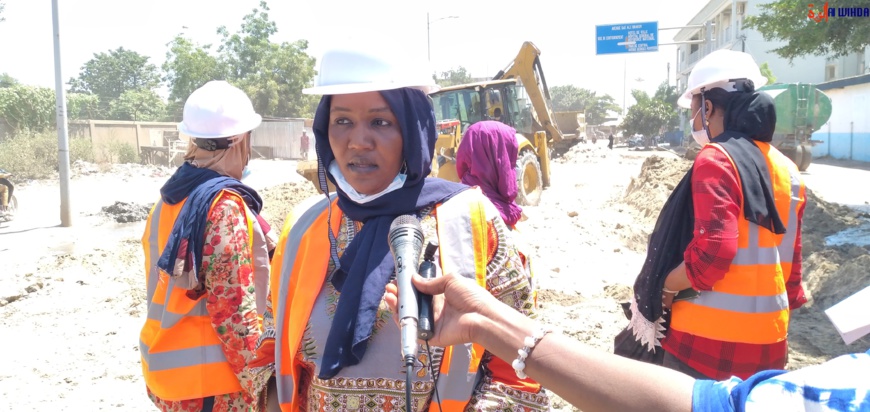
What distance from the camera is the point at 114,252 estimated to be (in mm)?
9711

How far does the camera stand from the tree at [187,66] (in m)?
41.9

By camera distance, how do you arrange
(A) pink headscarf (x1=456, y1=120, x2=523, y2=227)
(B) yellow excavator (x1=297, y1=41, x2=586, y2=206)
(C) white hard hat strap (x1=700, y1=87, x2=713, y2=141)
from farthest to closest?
(B) yellow excavator (x1=297, y1=41, x2=586, y2=206) → (A) pink headscarf (x1=456, y1=120, x2=523, y2=227) → (C) white hard hat strap (x1=700, y1=87, x2=713, y2=141)

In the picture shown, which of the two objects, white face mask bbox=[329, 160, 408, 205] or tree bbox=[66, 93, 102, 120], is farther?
tree bbox=[66, 93, 102, 120]

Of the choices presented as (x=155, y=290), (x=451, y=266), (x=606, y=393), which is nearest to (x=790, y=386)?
(x=606, y=393)

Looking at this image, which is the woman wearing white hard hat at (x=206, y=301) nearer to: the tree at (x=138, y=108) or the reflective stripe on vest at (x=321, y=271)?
the reflective stripe on vest at (x=321, y=271)

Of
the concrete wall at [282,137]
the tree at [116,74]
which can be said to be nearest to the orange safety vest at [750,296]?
the concrete wall at [282,137]

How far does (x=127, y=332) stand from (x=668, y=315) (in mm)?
5621

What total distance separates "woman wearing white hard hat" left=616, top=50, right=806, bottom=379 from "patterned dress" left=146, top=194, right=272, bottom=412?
168cm

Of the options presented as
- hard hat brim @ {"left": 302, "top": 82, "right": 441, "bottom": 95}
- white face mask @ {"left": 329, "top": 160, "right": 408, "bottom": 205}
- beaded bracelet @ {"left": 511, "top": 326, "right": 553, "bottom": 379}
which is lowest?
beaded bracelet @ {"left": 511, "top": 326, "right": 553, "bottom": 379}

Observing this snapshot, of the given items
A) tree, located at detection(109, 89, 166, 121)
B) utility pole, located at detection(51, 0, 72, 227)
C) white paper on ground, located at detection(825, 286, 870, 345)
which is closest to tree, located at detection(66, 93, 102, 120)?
tree, located at detection(109, 89, 166, 121)

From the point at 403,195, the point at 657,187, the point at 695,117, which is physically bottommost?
the point at 657,187

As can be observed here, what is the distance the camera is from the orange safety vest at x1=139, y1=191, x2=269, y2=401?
2.43 m

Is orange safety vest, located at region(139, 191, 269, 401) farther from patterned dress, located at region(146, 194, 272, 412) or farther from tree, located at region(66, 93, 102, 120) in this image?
tree, located at region(66, 93, 102, 120)

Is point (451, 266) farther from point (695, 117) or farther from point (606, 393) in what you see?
point (695, 117)
